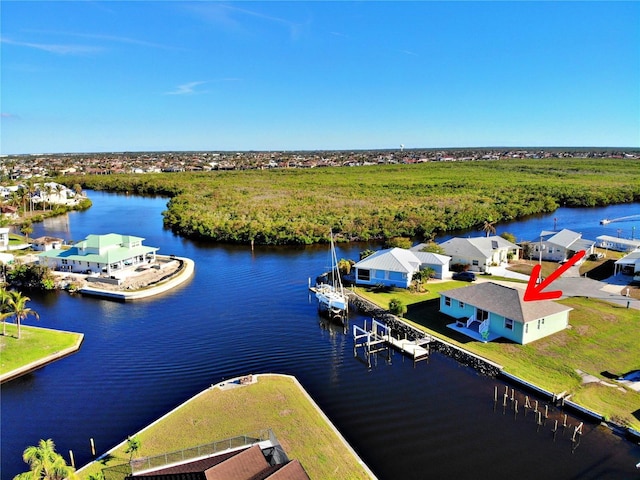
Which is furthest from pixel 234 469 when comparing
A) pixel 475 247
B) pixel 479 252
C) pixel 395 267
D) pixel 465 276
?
pixel 475 247

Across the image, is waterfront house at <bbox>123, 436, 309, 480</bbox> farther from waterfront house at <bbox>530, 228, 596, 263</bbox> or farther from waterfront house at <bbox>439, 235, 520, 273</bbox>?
waterfront house at <bbox>530, 228, 596, 263</bbox>

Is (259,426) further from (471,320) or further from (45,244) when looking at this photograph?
(45,244)

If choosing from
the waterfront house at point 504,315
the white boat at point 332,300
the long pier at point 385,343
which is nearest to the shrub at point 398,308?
the long pier at point 385,343

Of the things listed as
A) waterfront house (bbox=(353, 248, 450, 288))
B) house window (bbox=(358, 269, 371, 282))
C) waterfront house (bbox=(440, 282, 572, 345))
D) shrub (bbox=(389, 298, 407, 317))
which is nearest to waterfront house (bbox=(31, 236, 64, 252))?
house window (bbox=(358, 269, 371, 282))

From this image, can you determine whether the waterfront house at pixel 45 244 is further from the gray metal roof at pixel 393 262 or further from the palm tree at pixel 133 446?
the palm tree at pixel 133 446

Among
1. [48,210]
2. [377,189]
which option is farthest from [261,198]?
A: [48,210]

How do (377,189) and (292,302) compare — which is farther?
(377,189)

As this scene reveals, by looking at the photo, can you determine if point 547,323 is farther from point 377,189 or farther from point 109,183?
point 109,183
